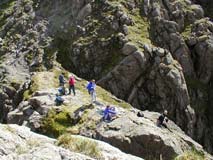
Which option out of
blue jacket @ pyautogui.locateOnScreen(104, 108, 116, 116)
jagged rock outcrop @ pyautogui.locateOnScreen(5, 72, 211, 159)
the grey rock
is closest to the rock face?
jagged rock outcrop @ pyautogui.locateOnScreen(5, 72, 211, 159)

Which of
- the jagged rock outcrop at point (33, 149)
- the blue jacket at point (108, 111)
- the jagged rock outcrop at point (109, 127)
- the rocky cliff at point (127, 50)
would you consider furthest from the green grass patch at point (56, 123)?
the rocky cliff at point (127, 50)

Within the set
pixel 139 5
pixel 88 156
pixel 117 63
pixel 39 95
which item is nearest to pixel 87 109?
pixel 39 95

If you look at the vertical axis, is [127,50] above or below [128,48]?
below

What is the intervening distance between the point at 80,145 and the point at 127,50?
3009 inches

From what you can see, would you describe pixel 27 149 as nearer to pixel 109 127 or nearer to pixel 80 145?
pixel 80 145

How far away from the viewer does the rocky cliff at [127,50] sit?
95812mm

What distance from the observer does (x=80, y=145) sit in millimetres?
21938

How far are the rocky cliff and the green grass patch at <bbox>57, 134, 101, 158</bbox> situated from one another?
65093 millimetres

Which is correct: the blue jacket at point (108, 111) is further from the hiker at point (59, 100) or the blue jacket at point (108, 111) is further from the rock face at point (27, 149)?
the rock face at point (27, 149)

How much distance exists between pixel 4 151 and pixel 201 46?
91.4m

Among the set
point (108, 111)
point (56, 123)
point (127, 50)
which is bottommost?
point (56, 123)

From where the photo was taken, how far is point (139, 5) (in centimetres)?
11100

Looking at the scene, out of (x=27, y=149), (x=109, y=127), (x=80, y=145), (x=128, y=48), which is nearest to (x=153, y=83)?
(x=128, y=48)

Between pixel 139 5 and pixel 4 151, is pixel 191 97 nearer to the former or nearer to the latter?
pixel 139 5
